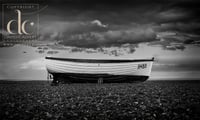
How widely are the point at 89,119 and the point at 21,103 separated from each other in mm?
2965

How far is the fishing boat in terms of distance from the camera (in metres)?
16.4

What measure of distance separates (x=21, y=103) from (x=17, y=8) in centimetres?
600

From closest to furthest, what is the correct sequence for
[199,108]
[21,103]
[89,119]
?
[89,119], [199,108], [21,103]

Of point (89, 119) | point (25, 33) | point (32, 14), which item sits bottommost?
point (89, 119)

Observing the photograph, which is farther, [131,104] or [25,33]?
[25,33]

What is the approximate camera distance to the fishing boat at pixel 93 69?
16359 mm

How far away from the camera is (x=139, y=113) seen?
6.84 meters

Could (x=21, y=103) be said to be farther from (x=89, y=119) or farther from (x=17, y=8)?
(x=17, y=8)

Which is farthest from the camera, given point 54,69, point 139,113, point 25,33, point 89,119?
point 54,69

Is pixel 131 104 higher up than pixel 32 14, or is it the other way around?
pixel 32 14

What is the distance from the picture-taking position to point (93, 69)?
16625mm

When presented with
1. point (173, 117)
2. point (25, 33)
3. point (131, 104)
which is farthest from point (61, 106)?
point (25, 33)

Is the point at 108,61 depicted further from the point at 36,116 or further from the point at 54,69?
the point at 36,116

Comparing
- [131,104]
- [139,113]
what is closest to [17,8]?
[131,104]
